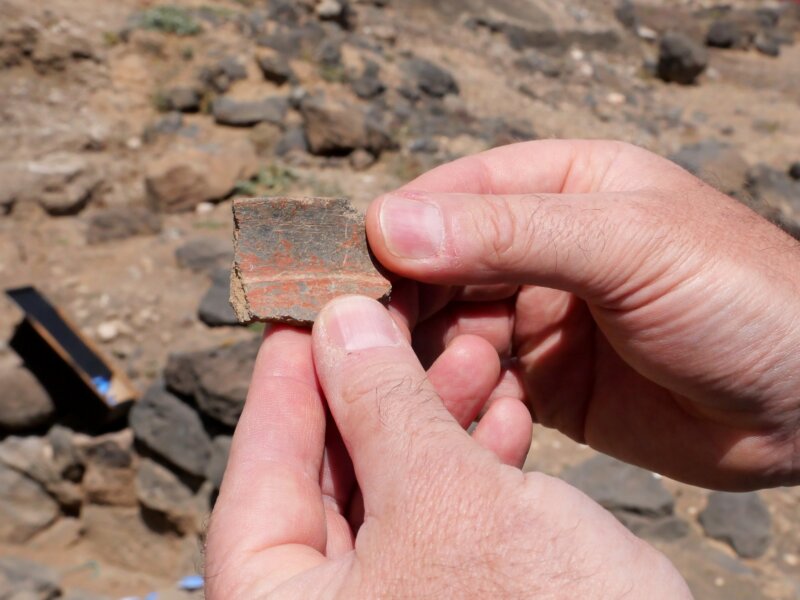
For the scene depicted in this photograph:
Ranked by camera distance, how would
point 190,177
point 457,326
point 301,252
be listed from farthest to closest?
1. point 190,177
2. point 457,326
3. point 301,252

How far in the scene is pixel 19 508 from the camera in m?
4.14

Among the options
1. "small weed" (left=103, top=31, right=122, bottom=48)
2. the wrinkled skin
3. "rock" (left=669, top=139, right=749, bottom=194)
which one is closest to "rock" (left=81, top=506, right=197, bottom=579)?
the wrinkled skin

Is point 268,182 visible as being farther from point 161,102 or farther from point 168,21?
point 168,21

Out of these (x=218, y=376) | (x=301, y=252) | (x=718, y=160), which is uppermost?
(x=301, y=252)

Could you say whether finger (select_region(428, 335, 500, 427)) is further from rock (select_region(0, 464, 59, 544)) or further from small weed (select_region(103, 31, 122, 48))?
small weed (select_region(103, 31, 122, 48))

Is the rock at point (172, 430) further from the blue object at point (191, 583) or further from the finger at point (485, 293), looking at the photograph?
the finger at point (485, 293)

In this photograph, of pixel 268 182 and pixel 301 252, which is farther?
pixel 268 182

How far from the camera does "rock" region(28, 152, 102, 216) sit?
17.0 ft

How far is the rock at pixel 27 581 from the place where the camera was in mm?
3426

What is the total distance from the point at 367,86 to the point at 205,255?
113 inches

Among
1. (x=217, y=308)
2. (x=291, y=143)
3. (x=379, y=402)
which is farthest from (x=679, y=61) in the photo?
(x=379, y=402)

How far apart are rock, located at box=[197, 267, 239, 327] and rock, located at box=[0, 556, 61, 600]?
1518 millimetres

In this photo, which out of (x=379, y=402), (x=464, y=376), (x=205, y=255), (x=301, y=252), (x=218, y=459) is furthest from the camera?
(x=205, y=255)

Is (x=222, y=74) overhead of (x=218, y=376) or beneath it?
overhead
